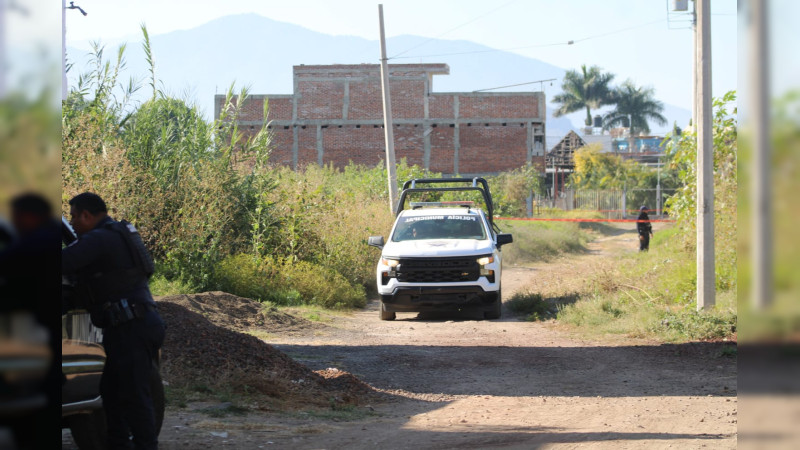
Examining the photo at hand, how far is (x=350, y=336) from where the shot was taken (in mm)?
13344

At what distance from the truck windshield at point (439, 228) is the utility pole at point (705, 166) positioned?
4667mm

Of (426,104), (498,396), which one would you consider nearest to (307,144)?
(426,104)

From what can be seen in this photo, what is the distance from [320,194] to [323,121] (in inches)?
1341

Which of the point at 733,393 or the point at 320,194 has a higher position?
the point at 320,194

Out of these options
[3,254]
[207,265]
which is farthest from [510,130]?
[3,254]

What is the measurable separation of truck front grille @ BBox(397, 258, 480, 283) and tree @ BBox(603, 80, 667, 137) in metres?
80.9

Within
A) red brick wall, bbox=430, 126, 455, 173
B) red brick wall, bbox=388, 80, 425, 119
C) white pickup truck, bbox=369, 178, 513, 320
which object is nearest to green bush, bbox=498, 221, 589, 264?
white pickup truck, bbox=369, 178, 513, 320

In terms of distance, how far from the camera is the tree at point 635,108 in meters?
91.4

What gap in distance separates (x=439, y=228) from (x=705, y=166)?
5616 mm

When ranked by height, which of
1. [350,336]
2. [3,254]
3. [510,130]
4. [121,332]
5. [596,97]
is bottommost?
[350,336]

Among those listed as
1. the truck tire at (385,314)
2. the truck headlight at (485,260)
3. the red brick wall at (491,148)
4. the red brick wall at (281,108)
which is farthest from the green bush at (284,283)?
the red brick wall at (281,108)

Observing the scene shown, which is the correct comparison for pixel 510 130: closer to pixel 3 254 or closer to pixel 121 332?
pixel 121 332

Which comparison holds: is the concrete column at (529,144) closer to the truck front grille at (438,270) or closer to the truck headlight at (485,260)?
the truck headlight at (485,260)

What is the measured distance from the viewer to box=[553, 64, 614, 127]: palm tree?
8962 cm
